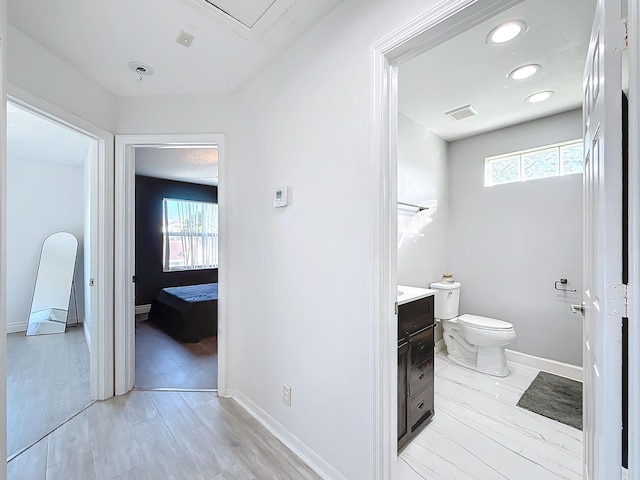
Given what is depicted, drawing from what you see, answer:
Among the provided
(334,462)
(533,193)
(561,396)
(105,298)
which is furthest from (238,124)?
(561,396)

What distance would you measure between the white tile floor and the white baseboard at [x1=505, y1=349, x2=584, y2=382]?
572 millimetres

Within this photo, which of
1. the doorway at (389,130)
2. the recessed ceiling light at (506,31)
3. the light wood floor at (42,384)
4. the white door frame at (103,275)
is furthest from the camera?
the white door frame at (103,275)

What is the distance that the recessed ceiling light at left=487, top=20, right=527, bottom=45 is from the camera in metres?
1.63

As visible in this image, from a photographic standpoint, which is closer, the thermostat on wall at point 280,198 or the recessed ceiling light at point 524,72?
the thermostat on wall at point 280,198

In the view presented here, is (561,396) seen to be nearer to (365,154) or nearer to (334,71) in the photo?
(365,154)

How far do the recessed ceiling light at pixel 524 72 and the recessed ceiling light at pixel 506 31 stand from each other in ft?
1.36

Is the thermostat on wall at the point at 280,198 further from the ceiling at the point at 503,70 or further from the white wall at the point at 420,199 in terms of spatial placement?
the white wall at the point at 420,199

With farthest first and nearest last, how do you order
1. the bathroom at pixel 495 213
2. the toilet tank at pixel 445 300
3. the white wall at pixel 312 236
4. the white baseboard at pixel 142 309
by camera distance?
1. the white baseboard at pixel 142 309
2. the toilet tank at pixel 445 300
3. the bathroom at pixel 495 213
4. the white wall at pixel 312 236

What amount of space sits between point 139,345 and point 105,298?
153 cm

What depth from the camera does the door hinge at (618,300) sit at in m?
0.79

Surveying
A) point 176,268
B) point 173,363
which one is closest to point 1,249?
point 173,363

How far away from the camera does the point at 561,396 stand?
2.38 m

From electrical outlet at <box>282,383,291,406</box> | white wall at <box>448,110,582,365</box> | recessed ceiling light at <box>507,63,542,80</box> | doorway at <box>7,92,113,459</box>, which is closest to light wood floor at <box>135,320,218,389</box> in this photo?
doorway at <box>7,92,113,459</box>

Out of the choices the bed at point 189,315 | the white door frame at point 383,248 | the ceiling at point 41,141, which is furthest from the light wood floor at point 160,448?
the ceiling at point 41,141
